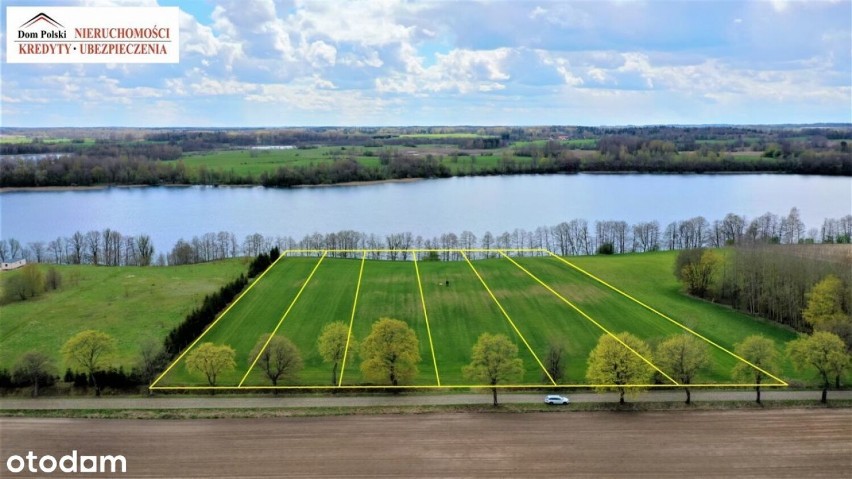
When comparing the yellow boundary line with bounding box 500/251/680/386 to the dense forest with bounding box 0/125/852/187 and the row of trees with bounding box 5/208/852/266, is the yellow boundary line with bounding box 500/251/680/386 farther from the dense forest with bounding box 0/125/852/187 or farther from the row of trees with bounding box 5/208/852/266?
the dense forest with bounding box 0/125/852/187

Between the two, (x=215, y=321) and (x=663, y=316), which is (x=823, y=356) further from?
(x=215, y=321)

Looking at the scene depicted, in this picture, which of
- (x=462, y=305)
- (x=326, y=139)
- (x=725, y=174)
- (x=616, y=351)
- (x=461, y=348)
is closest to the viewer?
(x=616, y=351)

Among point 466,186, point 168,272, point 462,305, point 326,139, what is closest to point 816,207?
point 466,186

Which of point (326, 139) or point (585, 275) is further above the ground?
point (326, 139)

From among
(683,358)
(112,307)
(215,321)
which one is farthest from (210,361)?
(683,358)

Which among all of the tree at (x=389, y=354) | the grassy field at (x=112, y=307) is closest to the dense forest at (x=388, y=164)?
the grassy field at (x=112, y=307)

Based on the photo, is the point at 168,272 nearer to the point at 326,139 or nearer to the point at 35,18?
the point at 35,18

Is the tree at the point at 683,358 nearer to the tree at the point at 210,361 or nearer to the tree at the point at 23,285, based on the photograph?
the tree at the point at 210,361
